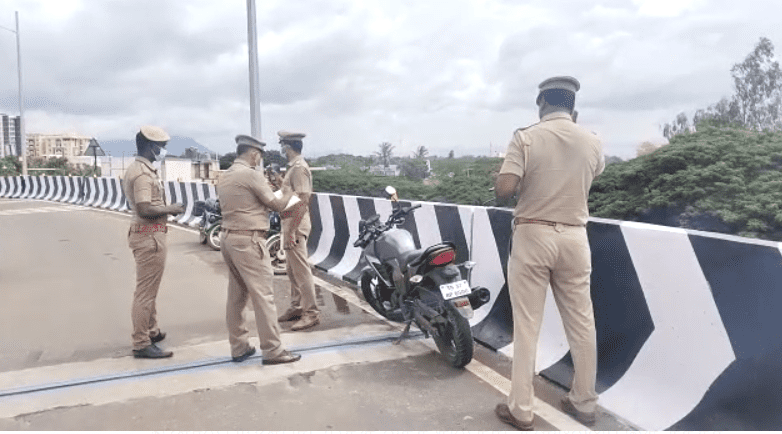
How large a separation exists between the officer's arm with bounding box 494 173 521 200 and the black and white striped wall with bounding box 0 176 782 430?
35.9 inches

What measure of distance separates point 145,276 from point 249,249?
2.99ft

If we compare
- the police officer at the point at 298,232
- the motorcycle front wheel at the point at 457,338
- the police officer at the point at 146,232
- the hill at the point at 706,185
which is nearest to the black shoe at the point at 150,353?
the police officer at the point at 146,232

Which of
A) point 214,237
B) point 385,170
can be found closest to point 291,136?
point 214,237

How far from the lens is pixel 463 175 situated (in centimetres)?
1681

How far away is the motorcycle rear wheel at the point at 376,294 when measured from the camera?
5.33 meters

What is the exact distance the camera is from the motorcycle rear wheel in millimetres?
5333

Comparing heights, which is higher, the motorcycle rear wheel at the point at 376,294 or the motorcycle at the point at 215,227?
the motorcycle at the point at 215,227

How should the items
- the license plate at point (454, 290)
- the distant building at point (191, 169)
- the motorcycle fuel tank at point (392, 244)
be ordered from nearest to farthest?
1. the license plate at point (454, 290)
2. the motorcycle fuel tank at point (392, 244)
3. the distant building at point (191, 169)

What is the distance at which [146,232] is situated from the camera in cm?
486

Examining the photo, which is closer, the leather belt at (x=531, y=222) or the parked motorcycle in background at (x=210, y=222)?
the leather belt at (x=531, y=222)

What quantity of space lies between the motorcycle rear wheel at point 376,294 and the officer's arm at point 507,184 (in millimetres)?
2032

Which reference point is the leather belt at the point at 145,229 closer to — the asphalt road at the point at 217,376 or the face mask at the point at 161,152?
the face mask at the point at 161,152

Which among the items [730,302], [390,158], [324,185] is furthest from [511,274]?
[390,158]

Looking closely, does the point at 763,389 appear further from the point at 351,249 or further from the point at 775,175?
the point at 775,175
